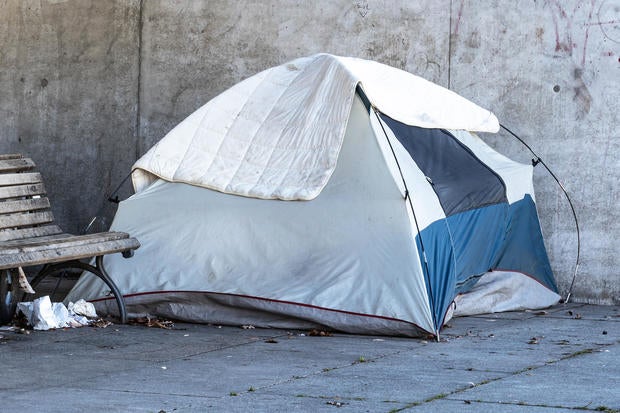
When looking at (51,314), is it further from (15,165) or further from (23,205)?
(15,165)

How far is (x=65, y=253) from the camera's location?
6645 millimetres

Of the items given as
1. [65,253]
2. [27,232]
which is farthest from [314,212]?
[27,232]

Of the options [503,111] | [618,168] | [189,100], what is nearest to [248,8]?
[189,100]

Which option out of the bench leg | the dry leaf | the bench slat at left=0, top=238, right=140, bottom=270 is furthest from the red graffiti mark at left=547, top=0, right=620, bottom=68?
the bench leg

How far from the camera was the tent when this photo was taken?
22.2ft

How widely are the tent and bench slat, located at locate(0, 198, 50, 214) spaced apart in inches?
20.6

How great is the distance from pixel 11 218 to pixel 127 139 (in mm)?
2936

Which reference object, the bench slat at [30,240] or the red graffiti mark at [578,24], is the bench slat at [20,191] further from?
the red graffiti mark at [578,24]

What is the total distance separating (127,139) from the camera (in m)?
9.82

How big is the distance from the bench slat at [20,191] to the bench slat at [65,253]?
64cm

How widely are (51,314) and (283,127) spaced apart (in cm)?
188

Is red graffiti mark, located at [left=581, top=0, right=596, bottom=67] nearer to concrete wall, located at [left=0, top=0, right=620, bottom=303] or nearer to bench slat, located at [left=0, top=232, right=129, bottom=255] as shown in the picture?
concrete wall, located at [left=0, top=0, right=620, bottom=303]

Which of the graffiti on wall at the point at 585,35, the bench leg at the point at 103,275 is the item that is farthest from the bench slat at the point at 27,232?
the graffiti on wall at the point at 585,35

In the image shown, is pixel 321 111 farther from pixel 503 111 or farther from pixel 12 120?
pixel 12 120
